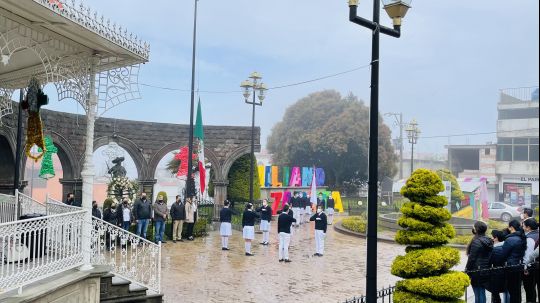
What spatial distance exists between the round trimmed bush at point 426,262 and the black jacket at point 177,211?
1088cm

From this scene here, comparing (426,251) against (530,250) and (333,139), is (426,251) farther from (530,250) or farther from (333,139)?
(333,139)

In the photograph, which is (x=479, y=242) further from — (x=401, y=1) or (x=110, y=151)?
(x=110, y=151)

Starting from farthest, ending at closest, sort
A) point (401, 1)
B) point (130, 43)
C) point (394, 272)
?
point (130, 43)
point (394, 272)
point (401, 1)

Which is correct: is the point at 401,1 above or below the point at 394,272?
above

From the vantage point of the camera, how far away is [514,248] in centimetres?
753

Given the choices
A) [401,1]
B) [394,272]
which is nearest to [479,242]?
[394,272]

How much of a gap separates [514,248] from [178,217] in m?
11.4

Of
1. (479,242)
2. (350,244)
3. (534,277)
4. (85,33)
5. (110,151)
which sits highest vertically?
(85,33)

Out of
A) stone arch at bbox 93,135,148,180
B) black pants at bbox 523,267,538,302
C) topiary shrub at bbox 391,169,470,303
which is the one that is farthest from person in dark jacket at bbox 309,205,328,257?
stone arch at bbox 93,135,148,180

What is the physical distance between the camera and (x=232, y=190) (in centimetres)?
2525

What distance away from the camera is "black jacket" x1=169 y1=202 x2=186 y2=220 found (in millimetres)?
16047

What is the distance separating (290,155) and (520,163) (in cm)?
2177

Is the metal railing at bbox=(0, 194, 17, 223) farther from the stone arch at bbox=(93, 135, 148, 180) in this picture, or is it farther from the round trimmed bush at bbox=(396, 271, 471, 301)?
the stone arch at bbox=(93, 135, 148, 180)

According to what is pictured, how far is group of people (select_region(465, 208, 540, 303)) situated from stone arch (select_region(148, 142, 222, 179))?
55.3 feet
